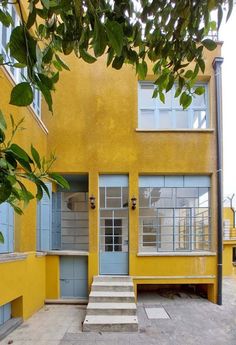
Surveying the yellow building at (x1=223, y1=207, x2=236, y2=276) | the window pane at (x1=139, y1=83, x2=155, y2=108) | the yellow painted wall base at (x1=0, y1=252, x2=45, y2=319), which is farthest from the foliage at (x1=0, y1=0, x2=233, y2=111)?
the yellow building at (x1=223, y1=207, x2=236, y2=276)

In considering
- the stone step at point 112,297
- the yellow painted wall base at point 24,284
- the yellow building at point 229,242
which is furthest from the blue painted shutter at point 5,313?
the yellow building at point 229,242

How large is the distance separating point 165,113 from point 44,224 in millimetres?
4584

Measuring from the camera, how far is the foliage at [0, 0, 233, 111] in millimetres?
1074

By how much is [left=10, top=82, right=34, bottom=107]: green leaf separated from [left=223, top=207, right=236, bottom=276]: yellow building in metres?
13.8

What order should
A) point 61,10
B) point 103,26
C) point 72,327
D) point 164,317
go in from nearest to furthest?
point 103,26
point 61,10
point 72,327
point 164,317

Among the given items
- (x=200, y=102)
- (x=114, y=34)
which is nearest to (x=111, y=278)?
(x=200, y=102)

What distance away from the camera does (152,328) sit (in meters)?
6.26

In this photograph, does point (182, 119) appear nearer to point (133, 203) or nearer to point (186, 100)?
point (133, 203)

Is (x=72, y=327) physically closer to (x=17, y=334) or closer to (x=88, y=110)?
(x=17, y=334)

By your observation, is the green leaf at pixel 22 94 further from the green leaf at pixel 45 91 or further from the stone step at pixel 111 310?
the stone step at pixel 111 310

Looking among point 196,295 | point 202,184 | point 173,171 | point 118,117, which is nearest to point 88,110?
point 118,117

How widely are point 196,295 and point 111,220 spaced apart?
3.24m

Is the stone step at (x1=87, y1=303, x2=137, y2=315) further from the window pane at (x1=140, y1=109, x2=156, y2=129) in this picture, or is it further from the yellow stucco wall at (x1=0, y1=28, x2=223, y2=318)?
the window pane at (x1=140, y1=109, x2=156, y2=129)

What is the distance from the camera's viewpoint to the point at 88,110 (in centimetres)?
883
